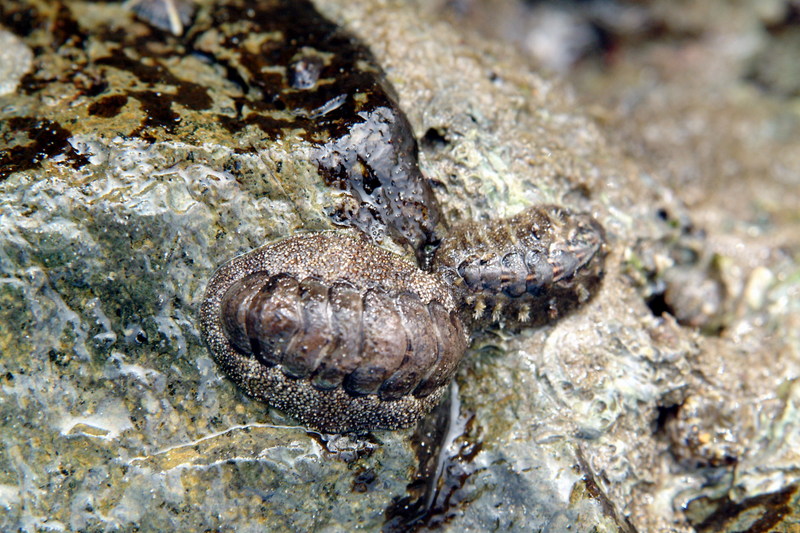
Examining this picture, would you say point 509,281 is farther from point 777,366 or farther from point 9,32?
point 9,32

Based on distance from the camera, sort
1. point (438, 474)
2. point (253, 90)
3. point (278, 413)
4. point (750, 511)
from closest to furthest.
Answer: point (278, 413)
point (438, 474)
point (750, 511)
point (253, 90)

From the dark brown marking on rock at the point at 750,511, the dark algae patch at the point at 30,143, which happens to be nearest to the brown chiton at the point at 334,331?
the dark algae patch at the point at 30,143

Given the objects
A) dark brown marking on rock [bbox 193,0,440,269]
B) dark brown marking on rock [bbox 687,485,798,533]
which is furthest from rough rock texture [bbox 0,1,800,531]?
dark brown marking on rock [bbox 193,0,440,269]

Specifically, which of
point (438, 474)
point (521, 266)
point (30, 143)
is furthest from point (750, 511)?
point (30, 143)

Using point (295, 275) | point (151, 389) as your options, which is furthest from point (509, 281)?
point (151, 389)

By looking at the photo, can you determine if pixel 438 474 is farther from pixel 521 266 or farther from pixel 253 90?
pixel 253 90

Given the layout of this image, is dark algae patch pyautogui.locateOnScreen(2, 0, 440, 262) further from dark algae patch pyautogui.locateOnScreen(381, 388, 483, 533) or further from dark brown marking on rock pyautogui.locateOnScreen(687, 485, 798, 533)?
dark brown marking on rock pyautogui.locateOnScreen(687, 485, 798, 533)
